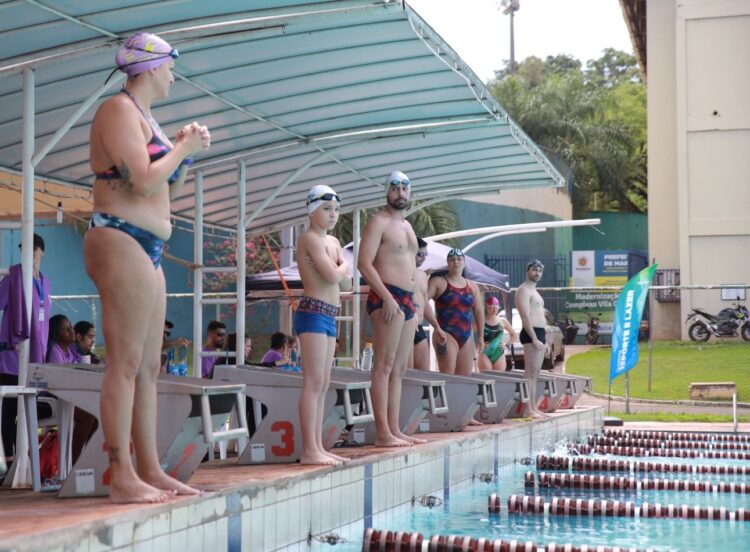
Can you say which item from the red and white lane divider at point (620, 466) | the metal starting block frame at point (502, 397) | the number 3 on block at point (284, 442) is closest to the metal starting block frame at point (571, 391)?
the metal starting block frame at point (502, 397)

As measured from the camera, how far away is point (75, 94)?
8.03m

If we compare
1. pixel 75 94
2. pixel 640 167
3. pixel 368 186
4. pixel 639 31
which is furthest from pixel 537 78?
pixel 75 94

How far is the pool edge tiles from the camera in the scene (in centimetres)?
418

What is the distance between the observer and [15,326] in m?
6.59

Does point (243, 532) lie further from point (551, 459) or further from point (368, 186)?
point (368, 186)

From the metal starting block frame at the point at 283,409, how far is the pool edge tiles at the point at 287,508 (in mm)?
293

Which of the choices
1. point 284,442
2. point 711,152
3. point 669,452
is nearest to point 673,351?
point 711,152

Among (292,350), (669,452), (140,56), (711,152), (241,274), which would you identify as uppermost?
(711,152)

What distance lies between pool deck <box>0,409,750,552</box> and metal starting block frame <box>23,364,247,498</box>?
0.14m

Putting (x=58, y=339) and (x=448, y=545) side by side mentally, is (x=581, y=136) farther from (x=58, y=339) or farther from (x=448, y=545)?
(x=448, y=545)

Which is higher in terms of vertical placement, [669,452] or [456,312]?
[456,312]

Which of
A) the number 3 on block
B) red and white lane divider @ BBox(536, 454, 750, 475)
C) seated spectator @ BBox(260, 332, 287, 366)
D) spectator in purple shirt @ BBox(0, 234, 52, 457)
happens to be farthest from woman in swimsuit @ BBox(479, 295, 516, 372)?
spectator in purple shirt @ BBox(0, 234, 52, 457)

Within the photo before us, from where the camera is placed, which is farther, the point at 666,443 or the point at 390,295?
the point at 666,443

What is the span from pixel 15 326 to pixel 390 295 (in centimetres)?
256
